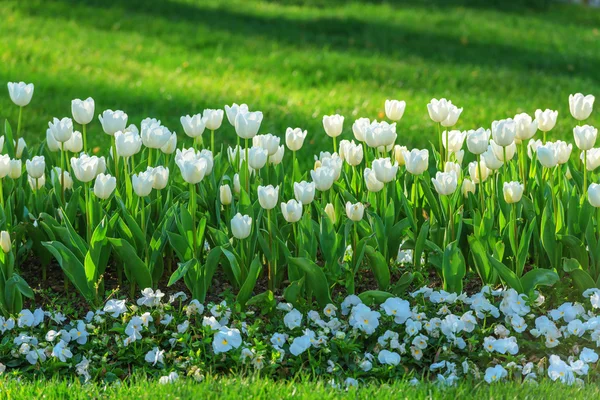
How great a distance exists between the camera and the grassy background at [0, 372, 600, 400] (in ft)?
8.93

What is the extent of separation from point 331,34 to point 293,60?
191 cm

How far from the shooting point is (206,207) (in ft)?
12.1

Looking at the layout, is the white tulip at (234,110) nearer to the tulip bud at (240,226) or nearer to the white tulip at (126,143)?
the white tulip at (126,143)

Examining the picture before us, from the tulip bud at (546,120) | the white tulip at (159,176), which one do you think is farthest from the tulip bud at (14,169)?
the tulip bud at (546,120)

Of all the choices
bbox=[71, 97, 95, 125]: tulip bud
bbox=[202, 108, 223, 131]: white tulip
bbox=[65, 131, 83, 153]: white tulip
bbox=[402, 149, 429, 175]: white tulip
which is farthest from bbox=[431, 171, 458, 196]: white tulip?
bbox=[65, 131, 83, 153]: white tulip

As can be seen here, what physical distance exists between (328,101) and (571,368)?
184 inches

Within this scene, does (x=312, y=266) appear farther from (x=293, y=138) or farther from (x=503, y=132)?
(x=503, y=132)

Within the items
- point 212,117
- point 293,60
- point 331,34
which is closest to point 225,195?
point 212,117

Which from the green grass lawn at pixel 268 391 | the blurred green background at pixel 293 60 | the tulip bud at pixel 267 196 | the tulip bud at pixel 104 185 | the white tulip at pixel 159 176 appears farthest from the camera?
the blurred green background at pixel 293 60

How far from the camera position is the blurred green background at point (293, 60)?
704cm

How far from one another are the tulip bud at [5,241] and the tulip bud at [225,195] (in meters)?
0.83

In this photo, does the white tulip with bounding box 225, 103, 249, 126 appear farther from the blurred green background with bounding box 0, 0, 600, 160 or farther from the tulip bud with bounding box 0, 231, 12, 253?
the blurred green background with bounding box 0, 0, 600, 160

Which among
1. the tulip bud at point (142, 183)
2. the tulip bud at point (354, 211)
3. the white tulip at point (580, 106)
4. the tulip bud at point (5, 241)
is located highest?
the white tulip at point (580, 106)

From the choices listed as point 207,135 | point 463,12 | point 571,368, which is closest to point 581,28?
point 463,12
